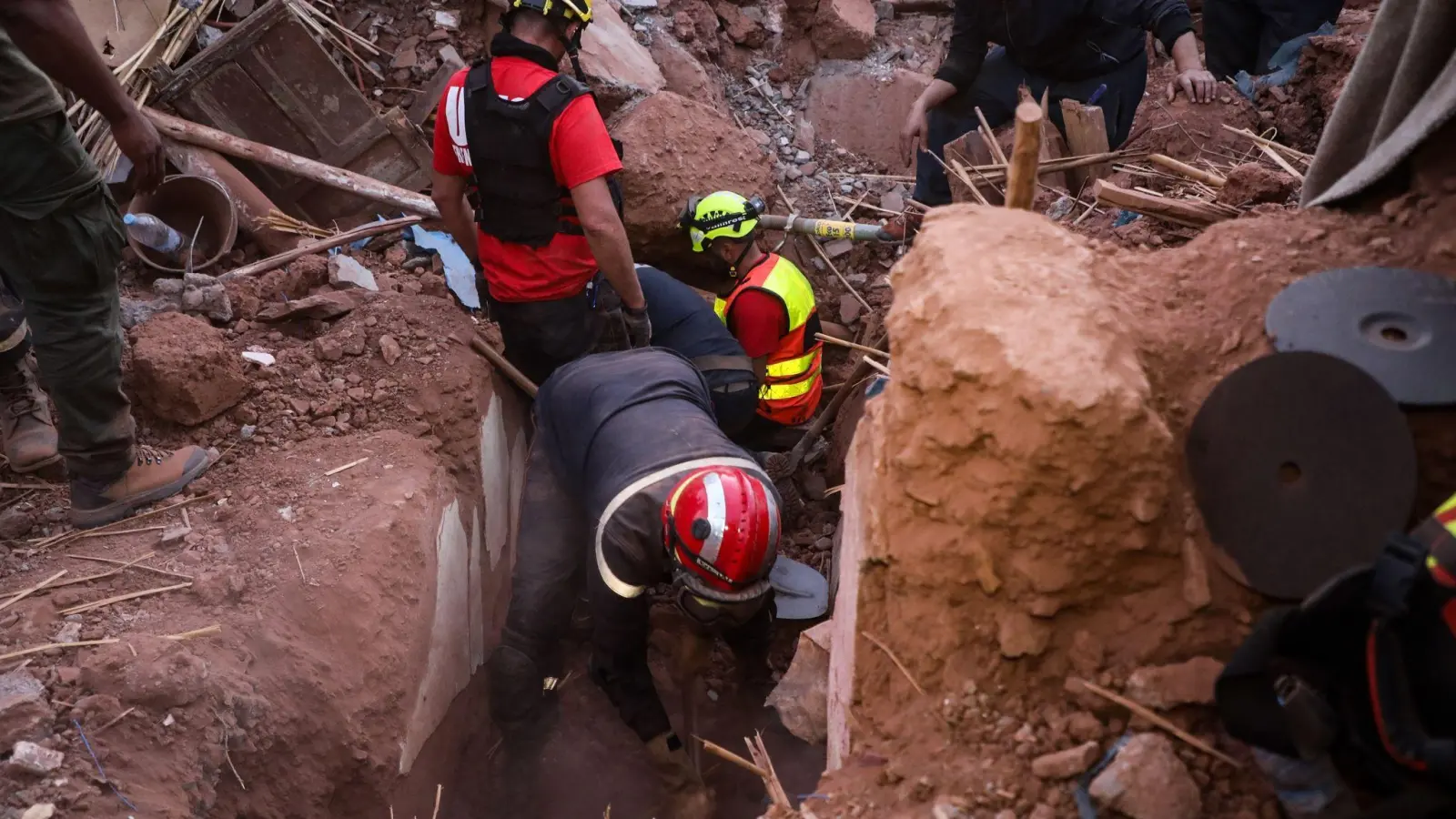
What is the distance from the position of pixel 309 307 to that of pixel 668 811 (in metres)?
2.77

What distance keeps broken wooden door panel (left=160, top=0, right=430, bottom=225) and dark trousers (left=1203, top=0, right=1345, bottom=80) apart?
5.02m

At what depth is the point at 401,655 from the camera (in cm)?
348

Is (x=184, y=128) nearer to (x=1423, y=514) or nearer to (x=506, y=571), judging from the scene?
(x=506, y=571)

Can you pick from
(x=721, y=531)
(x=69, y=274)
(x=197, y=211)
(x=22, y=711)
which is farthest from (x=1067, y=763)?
(x=197, y=211)

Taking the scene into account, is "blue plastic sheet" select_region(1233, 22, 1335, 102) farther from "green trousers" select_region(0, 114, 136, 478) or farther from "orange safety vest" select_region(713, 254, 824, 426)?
"green trousers" select_region(0, 114, 136, 478)

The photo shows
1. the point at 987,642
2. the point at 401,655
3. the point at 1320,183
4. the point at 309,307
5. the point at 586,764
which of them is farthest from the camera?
the point at 309,307

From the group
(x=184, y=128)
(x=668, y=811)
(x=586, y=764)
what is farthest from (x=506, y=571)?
(x=184, y=128)

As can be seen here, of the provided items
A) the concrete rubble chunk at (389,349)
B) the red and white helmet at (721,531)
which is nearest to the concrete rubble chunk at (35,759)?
the red and white helmet at (721,531)

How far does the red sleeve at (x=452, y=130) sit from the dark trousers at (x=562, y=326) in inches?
26.5

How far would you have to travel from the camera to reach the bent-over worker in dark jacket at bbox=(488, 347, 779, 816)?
10.2 feet

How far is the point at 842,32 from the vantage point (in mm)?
7484

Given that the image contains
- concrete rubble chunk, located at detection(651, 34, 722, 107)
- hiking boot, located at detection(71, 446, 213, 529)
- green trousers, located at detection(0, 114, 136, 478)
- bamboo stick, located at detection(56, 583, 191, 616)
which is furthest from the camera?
concrete rubble chunk, located at detection(651, 34, 722, 107)

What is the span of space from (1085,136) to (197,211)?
15.2ft

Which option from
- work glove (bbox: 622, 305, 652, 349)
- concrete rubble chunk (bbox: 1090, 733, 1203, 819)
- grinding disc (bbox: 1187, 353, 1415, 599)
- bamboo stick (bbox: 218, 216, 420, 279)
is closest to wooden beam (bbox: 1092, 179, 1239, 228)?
grinding disc (bbox: 1187, 353, 1415, 599)
